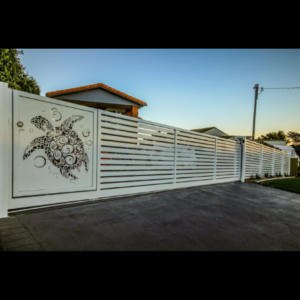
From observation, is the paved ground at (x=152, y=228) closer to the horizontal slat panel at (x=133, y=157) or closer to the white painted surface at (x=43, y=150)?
the white painted surface at (x=43, y=150)

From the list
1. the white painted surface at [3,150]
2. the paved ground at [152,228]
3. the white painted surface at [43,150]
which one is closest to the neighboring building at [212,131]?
the paved ground at [152,228]

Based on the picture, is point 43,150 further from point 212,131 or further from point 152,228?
point 212,131

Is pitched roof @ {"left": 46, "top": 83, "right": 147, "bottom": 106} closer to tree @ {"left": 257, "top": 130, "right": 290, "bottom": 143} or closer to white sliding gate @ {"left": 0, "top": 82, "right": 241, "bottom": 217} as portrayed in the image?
white sliding gate @ {"left": 0, "top": 82, "right": 241, "bottom": 217}

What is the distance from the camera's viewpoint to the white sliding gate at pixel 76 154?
97.2 inches

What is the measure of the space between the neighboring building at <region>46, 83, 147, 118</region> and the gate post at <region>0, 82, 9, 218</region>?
693cm

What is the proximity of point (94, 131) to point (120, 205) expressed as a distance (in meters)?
1.59

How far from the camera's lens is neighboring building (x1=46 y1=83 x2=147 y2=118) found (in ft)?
28.8

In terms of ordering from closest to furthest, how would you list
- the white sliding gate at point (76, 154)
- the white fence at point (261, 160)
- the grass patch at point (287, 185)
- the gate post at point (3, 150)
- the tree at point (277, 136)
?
the gate post at point (3, 150)
the white sliding gate at point (76, 154)
the grass patch at point (287, 185)
the white fence at point (261, 160)
the tree at point (277, 136)

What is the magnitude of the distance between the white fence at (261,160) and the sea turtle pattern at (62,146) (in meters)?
6.99

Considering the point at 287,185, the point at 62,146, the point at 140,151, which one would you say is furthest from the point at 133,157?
the point at 287,185
